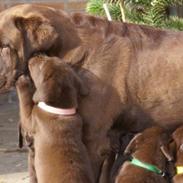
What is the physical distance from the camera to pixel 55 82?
2.75 m

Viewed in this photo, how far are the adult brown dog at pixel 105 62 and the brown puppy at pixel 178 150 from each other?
0.07m

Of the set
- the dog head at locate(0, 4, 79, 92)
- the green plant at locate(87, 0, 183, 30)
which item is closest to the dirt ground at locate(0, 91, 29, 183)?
the green plant at locate(87, 0, 183, 30)

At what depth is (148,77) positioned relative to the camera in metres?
2.82

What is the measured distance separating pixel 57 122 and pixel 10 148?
8.22 feet

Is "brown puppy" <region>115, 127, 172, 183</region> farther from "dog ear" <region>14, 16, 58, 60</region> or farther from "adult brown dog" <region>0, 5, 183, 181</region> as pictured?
"dog ear" <region>14, 16, 58, 60</region>

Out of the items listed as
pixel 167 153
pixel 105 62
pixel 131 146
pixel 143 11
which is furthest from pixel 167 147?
pixel 143 11

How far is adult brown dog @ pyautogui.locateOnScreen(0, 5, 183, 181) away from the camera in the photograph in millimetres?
2730

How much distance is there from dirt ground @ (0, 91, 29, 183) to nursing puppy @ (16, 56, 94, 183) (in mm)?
1701

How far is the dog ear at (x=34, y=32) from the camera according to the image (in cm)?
272

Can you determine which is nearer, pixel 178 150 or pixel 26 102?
pixel 26 102

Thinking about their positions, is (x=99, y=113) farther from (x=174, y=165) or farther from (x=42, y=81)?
(x=174, y=165)

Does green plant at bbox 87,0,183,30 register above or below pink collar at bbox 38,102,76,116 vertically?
below

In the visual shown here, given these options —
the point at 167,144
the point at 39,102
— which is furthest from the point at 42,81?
the point at 167,144

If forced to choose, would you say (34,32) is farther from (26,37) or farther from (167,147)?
(167,147)
